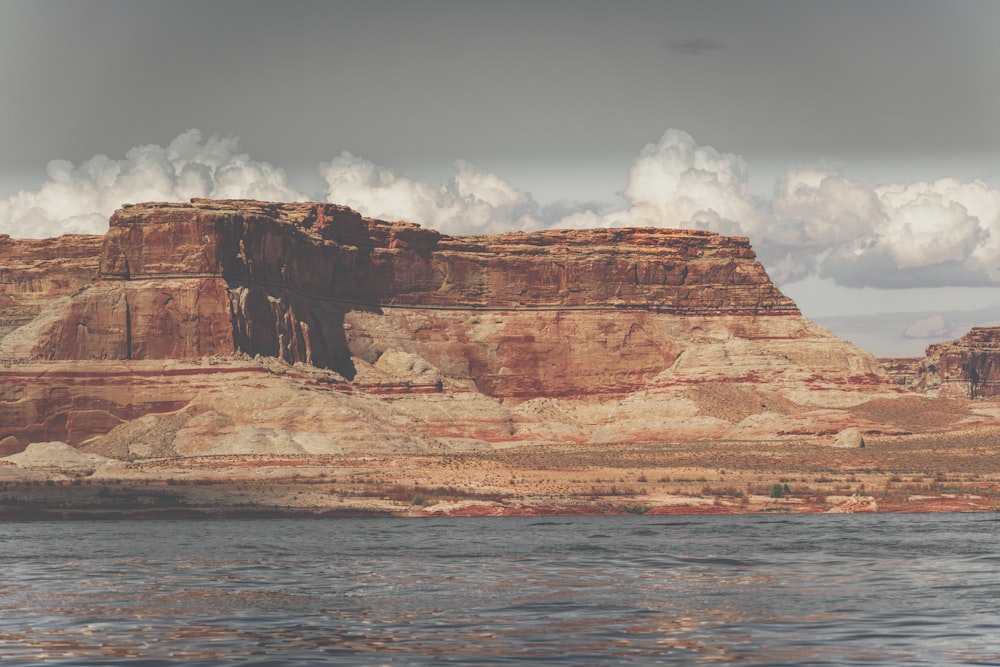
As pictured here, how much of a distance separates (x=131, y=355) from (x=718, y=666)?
88.4 meters

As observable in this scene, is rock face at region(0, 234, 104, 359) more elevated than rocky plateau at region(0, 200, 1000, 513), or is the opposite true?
rock face at region(0, 234, 104, 359)

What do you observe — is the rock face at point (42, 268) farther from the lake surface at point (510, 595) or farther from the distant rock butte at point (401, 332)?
the lake surface at point (510, 595)

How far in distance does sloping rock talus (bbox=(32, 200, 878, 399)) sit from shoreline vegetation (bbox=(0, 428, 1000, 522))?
30.2m

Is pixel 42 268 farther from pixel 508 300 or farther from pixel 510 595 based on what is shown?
pixel 510 595

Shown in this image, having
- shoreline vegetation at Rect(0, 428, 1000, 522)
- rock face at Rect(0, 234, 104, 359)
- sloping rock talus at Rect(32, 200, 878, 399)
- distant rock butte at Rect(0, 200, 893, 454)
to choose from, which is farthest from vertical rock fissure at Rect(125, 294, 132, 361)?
rock face at Rect(0, 234, 104, 359)

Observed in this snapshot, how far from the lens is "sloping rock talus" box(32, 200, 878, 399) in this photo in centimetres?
11550

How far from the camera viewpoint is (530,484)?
244ft

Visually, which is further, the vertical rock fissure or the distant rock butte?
the vertical rock fissure

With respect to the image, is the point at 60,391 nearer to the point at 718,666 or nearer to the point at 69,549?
the point at 69,549

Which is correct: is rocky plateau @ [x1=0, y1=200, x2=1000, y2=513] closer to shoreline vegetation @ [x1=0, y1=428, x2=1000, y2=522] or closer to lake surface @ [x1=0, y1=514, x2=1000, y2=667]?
shoreline vegetation @ [x1=0, y1=428, x2=1000, y2=522]

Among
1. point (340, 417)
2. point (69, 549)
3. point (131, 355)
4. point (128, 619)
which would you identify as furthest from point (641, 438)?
point (128, 619)

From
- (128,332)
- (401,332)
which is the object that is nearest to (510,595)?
(128,332)

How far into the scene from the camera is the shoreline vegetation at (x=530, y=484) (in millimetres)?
65875

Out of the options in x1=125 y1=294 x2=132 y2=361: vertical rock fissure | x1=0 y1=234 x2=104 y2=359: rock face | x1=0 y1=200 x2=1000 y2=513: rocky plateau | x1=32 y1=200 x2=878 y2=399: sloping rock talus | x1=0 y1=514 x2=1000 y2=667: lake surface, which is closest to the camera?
x1=0 y1=514 x2=1000 y2=667: lake surface
